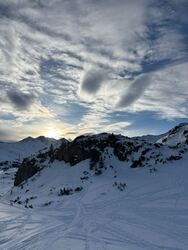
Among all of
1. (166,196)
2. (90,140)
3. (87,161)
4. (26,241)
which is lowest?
(26,241)

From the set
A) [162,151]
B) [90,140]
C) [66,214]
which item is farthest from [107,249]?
[90,140]

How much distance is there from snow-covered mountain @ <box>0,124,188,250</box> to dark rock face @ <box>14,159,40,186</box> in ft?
0.08

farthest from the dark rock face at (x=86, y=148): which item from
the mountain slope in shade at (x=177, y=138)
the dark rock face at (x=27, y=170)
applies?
the mountain slope in shade at (x=177, y=138)

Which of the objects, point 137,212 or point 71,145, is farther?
point 71,145

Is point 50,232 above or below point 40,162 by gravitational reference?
below

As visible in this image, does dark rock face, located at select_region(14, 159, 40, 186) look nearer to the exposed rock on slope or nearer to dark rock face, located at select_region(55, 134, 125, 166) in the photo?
the exposed rock on slope

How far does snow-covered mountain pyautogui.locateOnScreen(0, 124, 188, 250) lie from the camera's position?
1086cm

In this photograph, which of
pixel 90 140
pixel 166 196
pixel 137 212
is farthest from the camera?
pixel 90 140

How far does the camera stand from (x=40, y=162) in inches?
1478

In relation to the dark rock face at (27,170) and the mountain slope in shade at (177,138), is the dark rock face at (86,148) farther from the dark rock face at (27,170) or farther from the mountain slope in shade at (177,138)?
the mountain slope in shade at (177,138)

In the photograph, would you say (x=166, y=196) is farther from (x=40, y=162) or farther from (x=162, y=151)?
(x=40, y=162)

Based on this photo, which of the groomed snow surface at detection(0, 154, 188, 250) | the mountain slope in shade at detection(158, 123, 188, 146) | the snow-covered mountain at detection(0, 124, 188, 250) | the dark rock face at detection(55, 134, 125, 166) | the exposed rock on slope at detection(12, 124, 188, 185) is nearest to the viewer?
the groomed snow surface at detection(0, 154, 188, 250)

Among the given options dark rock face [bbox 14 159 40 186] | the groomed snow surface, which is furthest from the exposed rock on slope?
the groomed snow surface

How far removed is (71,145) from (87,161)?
418 centimetres
